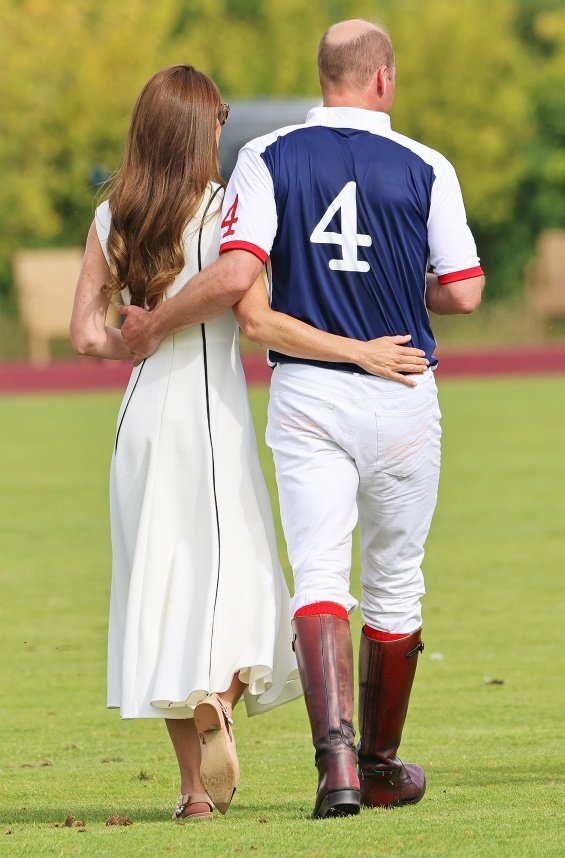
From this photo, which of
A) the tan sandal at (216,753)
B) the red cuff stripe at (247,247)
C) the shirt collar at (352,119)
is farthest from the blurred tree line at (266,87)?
the tan sandal at (216,753)

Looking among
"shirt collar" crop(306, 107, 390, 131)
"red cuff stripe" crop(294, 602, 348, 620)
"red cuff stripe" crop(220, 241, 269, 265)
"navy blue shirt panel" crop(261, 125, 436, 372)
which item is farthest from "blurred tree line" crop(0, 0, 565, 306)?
"red cuff stripe" crop(294, 602, 348, 620)

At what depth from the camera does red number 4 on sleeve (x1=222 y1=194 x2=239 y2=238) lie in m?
4.11

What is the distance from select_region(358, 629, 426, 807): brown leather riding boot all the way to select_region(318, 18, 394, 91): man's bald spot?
1491 millimetres

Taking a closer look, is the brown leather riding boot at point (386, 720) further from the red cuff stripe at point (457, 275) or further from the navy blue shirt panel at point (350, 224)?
the red cuff stripe at point (457, 275)

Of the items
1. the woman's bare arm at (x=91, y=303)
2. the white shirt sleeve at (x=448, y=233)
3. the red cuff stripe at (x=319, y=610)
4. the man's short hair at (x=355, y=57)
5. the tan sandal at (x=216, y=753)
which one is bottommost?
the tan sandal at (x=216, y=753)

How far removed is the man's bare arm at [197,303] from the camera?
4.11 metres

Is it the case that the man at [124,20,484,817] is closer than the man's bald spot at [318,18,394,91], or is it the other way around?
the man at [124,20,484,817]

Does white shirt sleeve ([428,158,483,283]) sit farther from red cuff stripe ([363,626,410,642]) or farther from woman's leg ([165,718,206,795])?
woman's leg ([165,718,206,795])

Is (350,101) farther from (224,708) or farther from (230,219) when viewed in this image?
(224,708)

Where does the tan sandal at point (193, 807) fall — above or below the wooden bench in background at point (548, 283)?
above

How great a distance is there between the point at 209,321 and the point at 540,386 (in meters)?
22.1

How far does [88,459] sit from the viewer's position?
16.4 m

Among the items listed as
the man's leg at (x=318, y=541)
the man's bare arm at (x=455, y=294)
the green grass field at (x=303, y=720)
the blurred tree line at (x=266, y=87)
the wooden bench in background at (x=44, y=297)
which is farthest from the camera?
the blurred tree line at (x=266, y=87)

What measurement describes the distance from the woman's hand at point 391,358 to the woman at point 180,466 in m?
0.39
